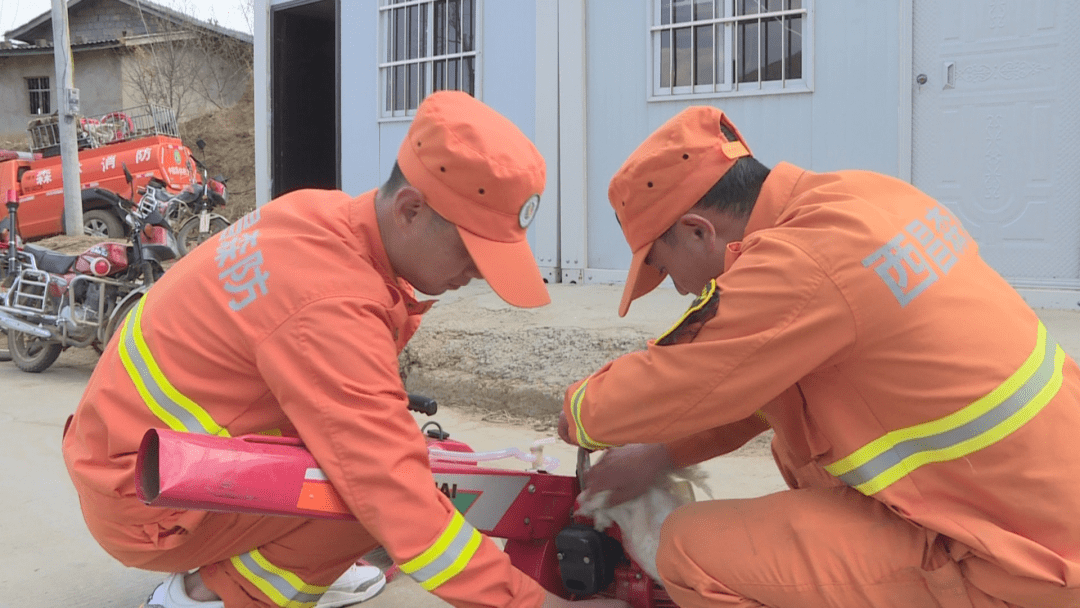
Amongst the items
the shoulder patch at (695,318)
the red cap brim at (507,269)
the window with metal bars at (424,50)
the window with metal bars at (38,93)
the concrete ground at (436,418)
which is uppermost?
the window with metal bars at (38,93)

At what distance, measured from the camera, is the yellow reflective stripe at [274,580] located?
7.28ft

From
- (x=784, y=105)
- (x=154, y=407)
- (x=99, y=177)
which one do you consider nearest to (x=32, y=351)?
(x=784, y=105)

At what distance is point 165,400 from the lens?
6.68ft

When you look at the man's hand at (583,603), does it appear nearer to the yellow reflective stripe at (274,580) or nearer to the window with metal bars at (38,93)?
the yellow reflective stripe at (274,580)

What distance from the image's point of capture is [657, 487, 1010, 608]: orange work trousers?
73.5 inches

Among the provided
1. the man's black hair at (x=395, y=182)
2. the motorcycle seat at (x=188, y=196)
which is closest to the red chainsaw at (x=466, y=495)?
the man's black hair at (x=395, y=182)

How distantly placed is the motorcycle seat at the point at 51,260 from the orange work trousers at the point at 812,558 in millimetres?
6631

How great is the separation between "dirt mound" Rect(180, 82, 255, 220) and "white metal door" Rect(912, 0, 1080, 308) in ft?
58.0

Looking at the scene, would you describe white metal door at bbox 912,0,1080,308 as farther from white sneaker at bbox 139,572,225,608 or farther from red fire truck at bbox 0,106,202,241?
red fire truck at bbox 0,106,202,241

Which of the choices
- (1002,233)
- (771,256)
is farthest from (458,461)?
(1002,233)

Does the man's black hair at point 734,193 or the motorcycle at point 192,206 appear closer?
the man's black hair at point 734,193

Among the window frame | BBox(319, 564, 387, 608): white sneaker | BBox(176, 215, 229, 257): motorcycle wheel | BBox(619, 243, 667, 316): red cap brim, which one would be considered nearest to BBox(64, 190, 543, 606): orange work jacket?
BBox(619, 243, 667, 316): red cap brim

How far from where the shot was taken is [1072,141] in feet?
19.2

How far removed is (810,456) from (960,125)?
483cm
